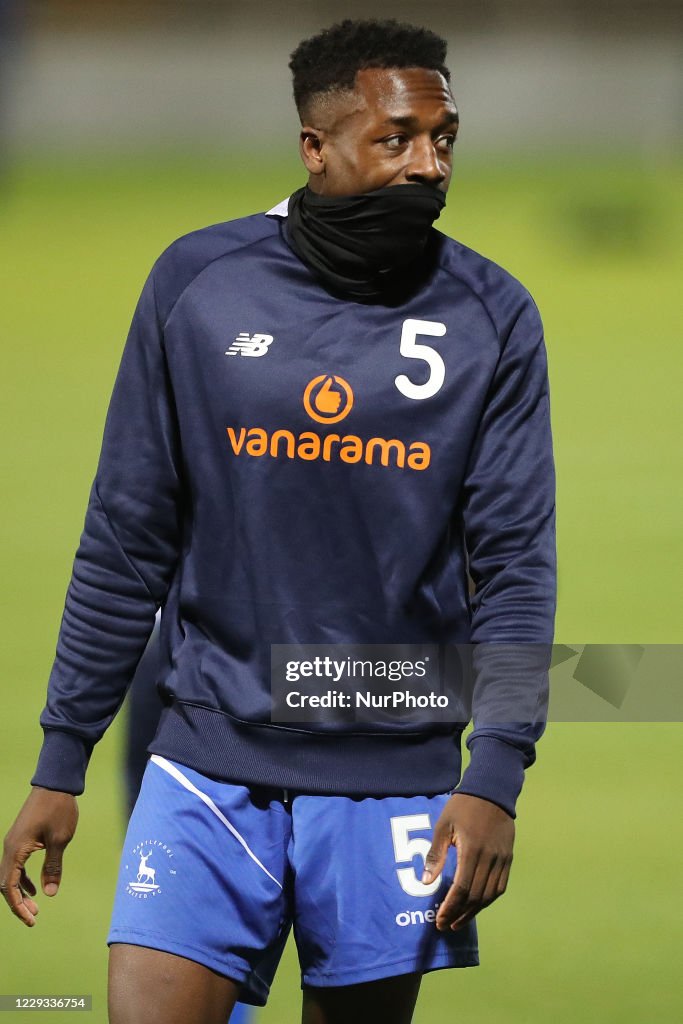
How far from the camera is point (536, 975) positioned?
171 inches

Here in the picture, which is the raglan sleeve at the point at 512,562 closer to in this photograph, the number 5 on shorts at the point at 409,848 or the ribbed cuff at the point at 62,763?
the number 5 on shorts at the point at 409,848

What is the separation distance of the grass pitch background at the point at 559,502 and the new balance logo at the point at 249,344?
850 mm

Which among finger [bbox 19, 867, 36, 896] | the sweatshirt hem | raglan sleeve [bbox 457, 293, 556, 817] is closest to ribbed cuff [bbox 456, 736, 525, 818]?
raglan sleeve [bbox 457, 293, 556, 817]

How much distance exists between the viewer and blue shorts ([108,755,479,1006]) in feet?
8.59

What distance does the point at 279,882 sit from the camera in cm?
266

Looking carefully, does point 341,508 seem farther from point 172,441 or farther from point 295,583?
point 172,441

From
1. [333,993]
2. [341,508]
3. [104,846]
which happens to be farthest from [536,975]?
[341,508]

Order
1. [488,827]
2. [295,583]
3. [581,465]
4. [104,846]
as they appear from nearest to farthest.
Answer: [488,827]
[295,583]
[104,846]
[581,465]

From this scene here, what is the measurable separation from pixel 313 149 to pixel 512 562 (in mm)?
737

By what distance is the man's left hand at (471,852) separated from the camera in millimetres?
2500

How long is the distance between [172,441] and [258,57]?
591 inches

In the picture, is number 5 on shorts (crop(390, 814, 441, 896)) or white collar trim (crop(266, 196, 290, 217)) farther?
white collar trim (crop(266, 196, 290, 217))

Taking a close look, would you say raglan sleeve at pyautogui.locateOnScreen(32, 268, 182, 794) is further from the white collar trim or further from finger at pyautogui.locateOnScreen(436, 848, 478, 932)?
finger at pyautogui.locateOnScreen(436, 848, 478, 932)

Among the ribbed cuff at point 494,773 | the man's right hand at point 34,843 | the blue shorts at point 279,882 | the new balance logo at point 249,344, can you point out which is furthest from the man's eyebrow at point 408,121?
the man's right hand at point 34,843
